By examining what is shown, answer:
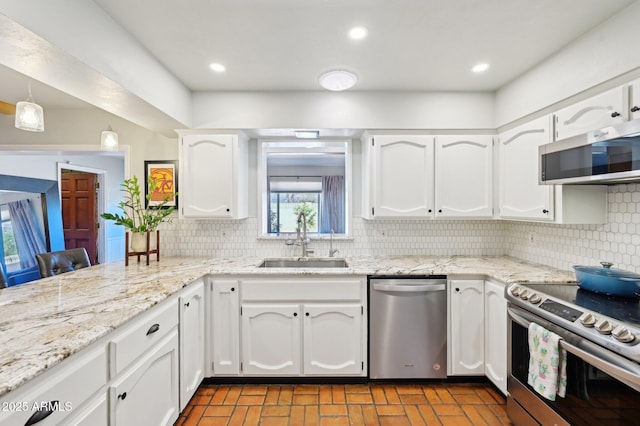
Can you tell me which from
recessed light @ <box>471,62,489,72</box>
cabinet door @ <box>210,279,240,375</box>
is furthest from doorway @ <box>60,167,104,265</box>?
recessed light @ <box>471,62,489,72</box>

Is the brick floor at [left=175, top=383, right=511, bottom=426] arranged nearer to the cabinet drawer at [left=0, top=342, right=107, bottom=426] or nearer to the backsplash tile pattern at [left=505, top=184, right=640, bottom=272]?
the cabinet drawer at [left=0, top=342, right=107, bottom=426]

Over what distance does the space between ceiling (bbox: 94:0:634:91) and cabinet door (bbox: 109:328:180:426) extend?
1788mm

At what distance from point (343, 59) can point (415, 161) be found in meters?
1.08

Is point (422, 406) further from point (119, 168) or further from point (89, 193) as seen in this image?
point (119, 168)

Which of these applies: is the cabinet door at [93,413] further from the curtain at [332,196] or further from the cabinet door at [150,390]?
the curtain at [332,196]

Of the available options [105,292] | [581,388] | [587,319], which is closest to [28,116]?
[105,292]

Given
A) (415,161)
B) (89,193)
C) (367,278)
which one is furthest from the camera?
(89,193)

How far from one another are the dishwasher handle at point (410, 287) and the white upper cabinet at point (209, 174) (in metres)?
1.42

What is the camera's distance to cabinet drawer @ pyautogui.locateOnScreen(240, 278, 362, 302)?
227 cm

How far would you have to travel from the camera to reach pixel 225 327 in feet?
7.49

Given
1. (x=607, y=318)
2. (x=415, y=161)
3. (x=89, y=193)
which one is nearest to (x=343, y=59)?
(x=415, y=161)

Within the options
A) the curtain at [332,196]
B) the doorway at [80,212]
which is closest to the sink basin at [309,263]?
the curtain at [332,196]

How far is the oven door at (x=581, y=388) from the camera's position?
1146 millimetres

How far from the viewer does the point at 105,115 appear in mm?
2926
